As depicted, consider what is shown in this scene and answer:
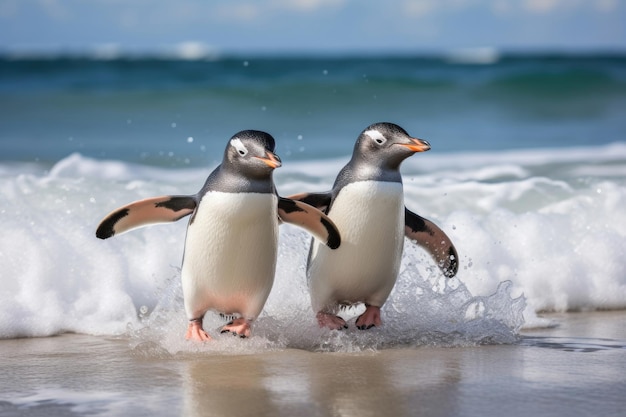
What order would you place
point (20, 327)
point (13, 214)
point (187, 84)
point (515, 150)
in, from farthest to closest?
point (187, 84) < point (515, 150) < point (13, 214) < point (20, 327)

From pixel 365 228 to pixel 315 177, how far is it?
557 cm

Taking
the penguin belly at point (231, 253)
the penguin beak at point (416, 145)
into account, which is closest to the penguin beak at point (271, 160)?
the penguin belly at point (231, 253)

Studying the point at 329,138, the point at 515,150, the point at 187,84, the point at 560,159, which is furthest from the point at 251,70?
the point at 560,159

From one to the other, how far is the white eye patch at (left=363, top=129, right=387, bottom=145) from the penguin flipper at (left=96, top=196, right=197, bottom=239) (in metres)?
0.73

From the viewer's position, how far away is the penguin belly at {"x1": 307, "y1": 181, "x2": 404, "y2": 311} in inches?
187

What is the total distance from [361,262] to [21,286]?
1822 millimetres

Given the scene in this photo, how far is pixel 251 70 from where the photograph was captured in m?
20.7

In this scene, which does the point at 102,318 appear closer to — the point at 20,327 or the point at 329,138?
the point at 20,327

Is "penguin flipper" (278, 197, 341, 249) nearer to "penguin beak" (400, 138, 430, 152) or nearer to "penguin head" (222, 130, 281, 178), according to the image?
"penguin head" (222, 130, 281, 178)

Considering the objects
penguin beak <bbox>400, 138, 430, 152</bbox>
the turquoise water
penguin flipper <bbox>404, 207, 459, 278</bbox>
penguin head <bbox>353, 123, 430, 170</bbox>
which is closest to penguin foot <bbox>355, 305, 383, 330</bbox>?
penguin flipper <bbox>404, 207, 459, 278</bbox>

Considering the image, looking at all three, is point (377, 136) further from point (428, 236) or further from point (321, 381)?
point (321, 381)

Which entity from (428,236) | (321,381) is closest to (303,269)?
(428,236)

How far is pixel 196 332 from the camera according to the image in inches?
186

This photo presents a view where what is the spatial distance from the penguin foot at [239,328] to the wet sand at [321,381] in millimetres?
164
